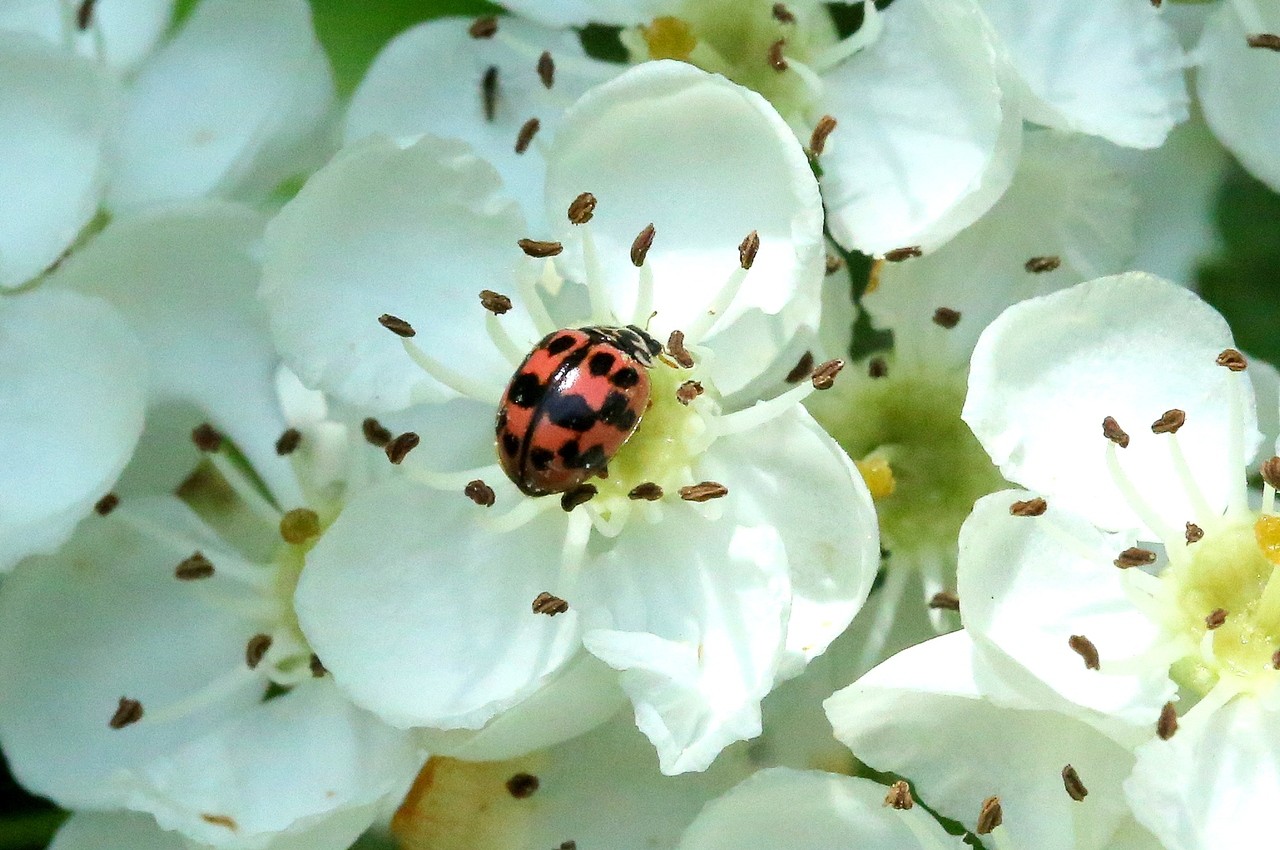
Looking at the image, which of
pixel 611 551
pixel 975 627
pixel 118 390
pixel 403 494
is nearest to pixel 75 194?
pixel 118 390

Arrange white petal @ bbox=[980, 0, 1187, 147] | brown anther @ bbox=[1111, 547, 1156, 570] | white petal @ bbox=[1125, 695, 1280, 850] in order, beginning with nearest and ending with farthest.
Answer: white petal @ bbox=[1125, 695, 1280, 850] < brown anther @ bbox=[1111, 547, 1156, 570] < white petal @ bbox=[980, 0, 1187, 147]

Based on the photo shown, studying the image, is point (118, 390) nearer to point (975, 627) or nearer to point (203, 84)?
point (203, 84)

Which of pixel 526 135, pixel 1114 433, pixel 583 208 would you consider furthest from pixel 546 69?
pixel 1114 433

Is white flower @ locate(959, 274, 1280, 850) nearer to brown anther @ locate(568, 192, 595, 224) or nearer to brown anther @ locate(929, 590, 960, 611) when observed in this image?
brown anther @ locate(929, 590, 960, 611)

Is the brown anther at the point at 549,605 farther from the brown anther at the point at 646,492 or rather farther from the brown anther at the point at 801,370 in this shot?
the brown anther at the point at 801,370

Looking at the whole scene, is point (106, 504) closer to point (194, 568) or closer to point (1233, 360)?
point (194, 568)

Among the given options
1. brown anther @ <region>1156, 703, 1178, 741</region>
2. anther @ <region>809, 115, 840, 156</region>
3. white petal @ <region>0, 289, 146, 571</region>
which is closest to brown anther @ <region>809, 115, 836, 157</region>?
anther @ <region>809, 115, 840, 156</region>
